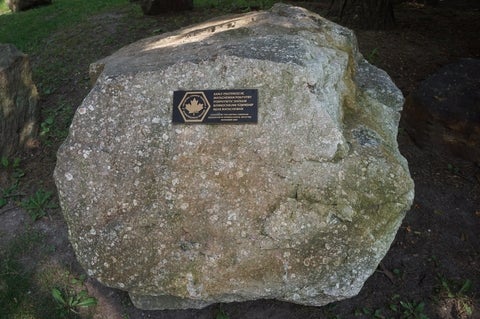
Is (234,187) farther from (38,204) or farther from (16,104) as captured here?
(16,104)

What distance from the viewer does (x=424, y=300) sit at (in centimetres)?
314

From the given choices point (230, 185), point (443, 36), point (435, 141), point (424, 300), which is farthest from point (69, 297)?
point (443, 36)

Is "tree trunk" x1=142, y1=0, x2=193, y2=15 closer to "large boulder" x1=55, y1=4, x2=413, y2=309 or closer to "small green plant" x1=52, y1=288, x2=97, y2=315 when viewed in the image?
"large boulder" x1=55, y1=4, x2=413, y2=309

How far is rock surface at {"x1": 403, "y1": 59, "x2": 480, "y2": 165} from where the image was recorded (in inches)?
149

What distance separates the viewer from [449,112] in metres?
3.84

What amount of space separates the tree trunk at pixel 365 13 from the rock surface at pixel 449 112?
1633mm

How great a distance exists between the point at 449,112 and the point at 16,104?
4.12 meters

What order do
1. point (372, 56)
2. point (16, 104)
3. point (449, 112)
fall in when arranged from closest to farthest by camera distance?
1. point (449, 112)
2. point (16, 104)
3. point (372, 56)

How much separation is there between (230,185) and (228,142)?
250 mm

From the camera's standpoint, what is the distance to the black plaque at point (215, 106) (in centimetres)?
251

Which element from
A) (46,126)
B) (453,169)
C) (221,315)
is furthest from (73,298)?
(453,169)

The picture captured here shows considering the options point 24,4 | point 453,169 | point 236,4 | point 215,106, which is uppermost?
point 215,106

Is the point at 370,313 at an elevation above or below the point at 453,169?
below

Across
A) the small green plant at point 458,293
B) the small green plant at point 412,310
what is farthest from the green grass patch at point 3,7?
the small green plant at point 458,293
